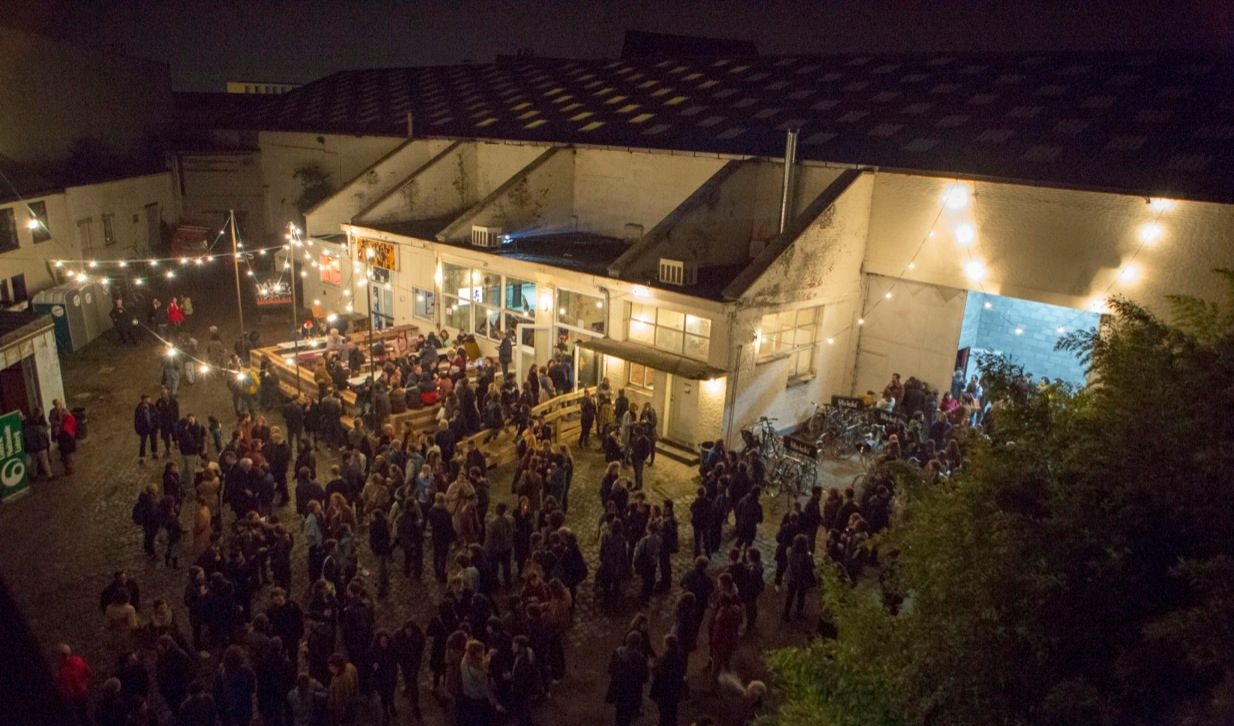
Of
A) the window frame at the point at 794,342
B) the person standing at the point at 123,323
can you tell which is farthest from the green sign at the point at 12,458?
the window frame at the point at 794,342

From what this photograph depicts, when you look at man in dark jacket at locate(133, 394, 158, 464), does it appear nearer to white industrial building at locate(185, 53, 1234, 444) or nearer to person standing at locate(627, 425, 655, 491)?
white industrial building at locate(185, 53, 1234, 444)

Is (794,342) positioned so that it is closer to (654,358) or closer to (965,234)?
(654,358)

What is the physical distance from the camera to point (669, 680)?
823 centimetres

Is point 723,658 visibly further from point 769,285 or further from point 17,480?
point 17,480

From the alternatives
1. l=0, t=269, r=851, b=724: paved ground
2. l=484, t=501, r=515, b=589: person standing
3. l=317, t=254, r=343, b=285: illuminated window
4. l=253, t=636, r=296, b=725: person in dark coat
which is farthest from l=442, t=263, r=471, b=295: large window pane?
l=253, t=636, r=296, b=725: person in dark coat

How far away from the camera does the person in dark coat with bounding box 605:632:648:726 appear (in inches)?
320

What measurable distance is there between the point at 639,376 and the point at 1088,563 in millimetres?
14427

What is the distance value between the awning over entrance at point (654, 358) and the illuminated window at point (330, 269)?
36.9ft

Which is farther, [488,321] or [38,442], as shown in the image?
[488,321]

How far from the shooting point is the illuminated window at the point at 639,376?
710 inches

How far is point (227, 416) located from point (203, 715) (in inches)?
482

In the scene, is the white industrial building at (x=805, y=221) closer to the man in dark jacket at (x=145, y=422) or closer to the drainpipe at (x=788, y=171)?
the drainpipe at (x=788, y=171)

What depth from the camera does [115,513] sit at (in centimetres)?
1327

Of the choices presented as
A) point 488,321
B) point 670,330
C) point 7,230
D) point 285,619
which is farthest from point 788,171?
point 7,230
